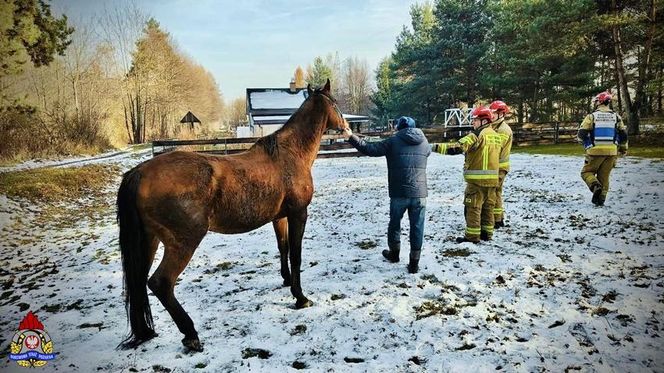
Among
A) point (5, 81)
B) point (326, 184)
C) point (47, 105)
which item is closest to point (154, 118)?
point (47, 105)

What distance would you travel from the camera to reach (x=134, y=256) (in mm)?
2828

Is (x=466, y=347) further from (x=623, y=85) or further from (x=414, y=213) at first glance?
(x=623, y=85)

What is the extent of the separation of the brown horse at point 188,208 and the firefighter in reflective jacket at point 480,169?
2600 mm

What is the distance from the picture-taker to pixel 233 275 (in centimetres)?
452

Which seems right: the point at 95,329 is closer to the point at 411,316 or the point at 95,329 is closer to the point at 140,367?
the point at 140,367

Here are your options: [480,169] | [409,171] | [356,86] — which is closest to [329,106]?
[409,171]

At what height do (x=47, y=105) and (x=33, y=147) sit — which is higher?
(x=47, y=105)

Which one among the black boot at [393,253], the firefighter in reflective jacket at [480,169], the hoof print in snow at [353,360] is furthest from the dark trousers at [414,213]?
the hoof print in snow at [353,360]

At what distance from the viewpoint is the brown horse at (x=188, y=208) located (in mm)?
2748

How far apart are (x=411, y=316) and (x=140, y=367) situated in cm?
243

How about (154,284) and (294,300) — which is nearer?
(154,284)

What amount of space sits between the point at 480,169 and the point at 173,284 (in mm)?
4499

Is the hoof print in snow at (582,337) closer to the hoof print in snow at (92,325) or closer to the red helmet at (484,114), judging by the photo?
the red helmet at (484,114)

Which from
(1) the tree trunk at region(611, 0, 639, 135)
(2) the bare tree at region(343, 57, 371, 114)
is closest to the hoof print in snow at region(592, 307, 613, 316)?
(1) the tree trunk at region(611, 0, 639, 135)
